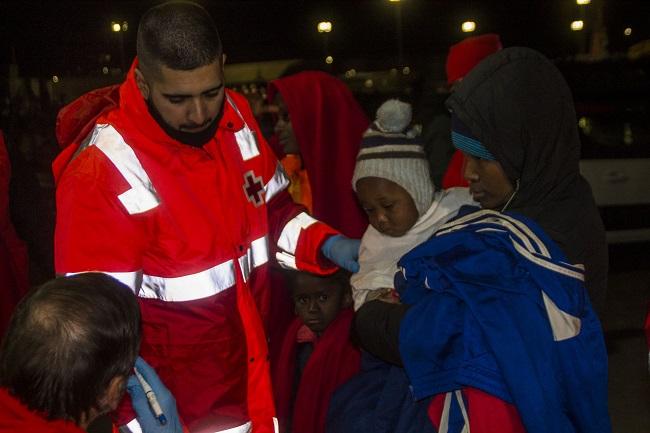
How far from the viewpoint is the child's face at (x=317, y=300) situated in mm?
3350

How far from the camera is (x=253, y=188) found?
261cm

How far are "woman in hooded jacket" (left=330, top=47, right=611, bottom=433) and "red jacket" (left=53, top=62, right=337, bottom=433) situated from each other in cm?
44

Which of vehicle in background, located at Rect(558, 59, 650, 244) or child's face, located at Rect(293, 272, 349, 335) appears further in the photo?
vehicle in background, located at Rect(558, 59, 650, 244)

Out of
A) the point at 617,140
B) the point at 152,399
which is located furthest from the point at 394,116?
the point at 617,140

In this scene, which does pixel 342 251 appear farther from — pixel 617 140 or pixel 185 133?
pixel 617 140

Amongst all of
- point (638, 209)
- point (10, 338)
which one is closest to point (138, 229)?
point (10, 338)

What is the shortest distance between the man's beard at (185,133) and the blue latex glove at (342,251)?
64 cm

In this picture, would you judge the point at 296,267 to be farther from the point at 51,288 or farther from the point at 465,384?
the point at 51,288

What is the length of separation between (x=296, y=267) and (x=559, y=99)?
46.1 inches

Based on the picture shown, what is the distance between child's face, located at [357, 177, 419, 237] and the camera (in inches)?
109

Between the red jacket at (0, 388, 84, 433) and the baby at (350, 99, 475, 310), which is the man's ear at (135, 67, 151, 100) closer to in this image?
the baby at (350, 99, 475, 310)

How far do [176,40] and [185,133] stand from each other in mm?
275

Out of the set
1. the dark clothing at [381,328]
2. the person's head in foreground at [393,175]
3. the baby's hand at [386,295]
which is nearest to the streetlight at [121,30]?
the person's head in foreground at [393,175]

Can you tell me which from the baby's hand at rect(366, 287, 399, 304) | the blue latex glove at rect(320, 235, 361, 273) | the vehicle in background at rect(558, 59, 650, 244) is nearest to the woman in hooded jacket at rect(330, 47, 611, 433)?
the baby's hand at rect(366, 287, 399, 304)
